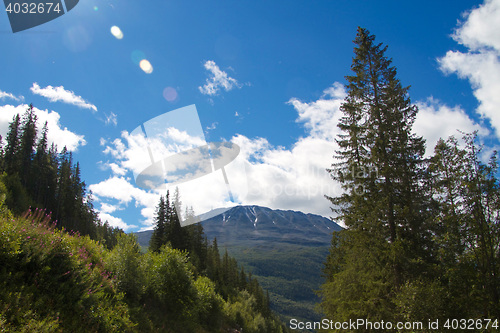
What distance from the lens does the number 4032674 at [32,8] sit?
300 inches

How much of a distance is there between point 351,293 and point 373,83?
44.6ft

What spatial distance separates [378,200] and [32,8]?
17.2 meters

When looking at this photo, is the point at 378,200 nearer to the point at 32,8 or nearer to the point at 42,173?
the point at 32,8

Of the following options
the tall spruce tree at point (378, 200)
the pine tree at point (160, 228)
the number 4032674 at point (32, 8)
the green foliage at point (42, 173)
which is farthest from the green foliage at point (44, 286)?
the green foliage at point (42, 173)

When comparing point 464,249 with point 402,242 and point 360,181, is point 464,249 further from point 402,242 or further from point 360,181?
point 360,181

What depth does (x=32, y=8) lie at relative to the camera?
7.79 meters

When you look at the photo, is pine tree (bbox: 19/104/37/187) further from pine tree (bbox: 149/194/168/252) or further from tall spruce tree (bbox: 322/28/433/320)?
tall spruce tree (bbox: 322/28/433/320)

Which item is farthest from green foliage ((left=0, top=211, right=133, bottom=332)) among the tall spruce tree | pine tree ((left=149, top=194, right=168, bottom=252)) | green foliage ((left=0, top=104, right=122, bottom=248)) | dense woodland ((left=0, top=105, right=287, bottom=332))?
green foliage ((left=0, top=104, right=122, bottom=248))

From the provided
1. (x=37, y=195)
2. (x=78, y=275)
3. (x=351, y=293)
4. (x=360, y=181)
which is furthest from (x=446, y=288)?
(x=37, y=195)

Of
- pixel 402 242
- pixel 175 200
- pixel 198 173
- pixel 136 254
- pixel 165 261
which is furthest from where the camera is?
pixel 175 200

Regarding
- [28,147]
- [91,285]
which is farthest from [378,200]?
[28,147]

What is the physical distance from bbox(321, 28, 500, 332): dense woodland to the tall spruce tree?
2.1 inches

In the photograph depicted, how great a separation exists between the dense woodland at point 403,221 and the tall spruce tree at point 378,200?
55 mm

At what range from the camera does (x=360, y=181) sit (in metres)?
16.9
